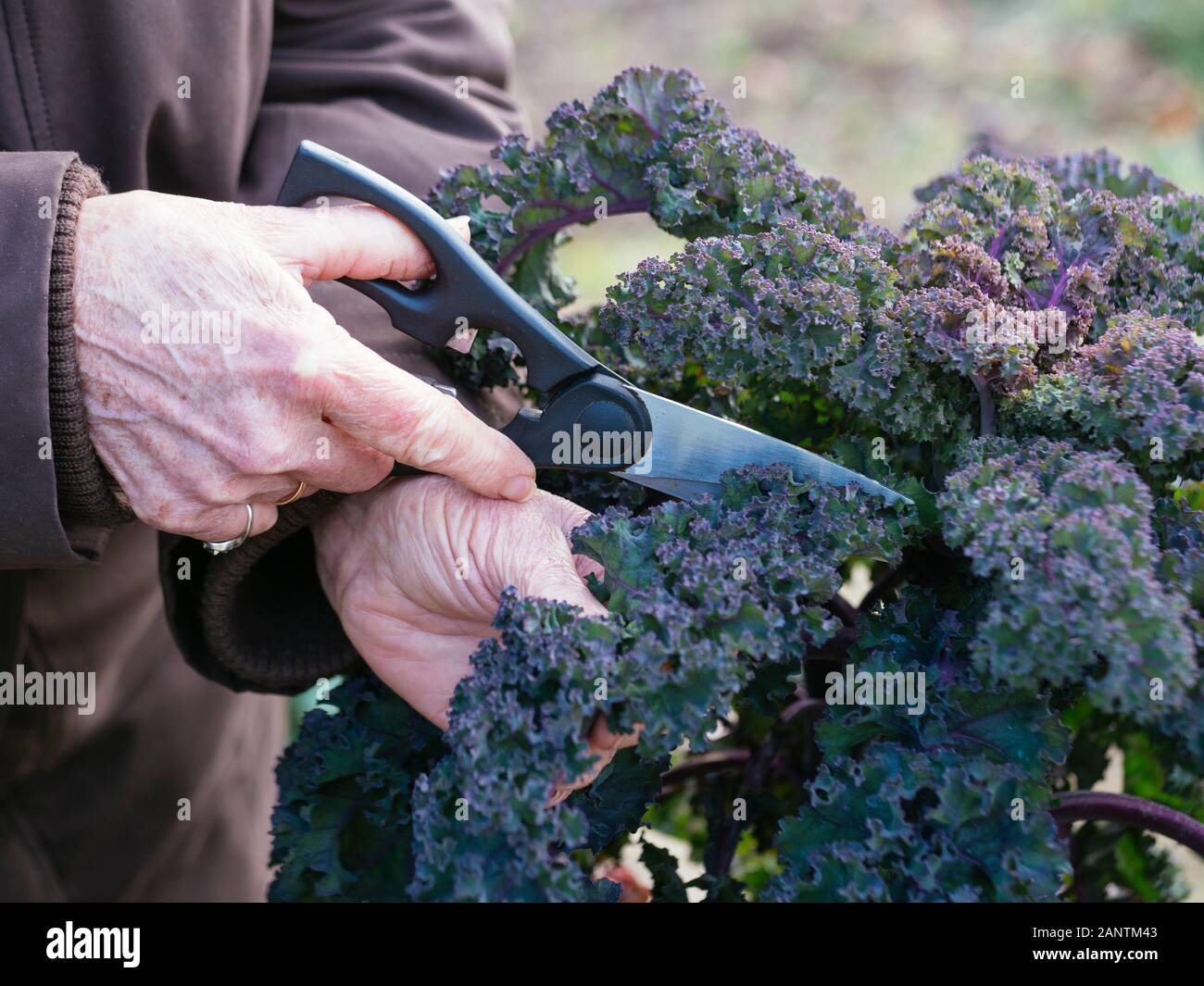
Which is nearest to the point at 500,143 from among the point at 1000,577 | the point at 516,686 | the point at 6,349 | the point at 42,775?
the point at 6,349

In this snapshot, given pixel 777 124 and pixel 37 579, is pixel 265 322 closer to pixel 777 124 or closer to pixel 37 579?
pixel 37 579

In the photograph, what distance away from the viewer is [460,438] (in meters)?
1.42

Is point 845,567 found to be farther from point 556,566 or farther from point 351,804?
point 351,804

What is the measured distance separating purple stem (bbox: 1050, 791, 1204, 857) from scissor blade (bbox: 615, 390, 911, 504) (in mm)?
531

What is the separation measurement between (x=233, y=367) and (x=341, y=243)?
0.22 metres

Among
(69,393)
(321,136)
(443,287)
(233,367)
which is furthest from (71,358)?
(321,136)

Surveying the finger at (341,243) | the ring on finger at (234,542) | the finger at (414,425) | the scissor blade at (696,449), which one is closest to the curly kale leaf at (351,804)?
the ring on finger at (234,542)

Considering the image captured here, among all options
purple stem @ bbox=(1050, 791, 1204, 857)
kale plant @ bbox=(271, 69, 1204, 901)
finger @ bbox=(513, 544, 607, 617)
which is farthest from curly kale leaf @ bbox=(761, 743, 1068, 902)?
finger @ bbox=(513, 544, 607, 617)

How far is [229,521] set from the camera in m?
1.46

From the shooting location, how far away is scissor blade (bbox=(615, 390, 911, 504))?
1449 mm

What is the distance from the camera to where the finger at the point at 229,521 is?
144cm

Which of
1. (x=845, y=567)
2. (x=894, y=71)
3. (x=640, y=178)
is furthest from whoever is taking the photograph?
(x=894, y=71)

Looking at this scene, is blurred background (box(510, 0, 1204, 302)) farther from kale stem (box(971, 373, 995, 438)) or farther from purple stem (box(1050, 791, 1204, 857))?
purple stem (box(1050, 791, 1204, 857))
